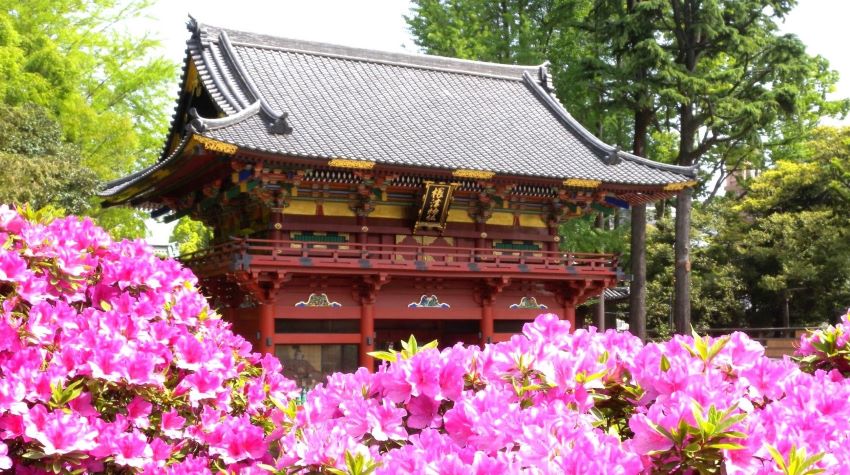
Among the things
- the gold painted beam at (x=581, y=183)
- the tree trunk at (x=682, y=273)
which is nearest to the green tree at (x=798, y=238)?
the tree trunk at (x=682, y=273)

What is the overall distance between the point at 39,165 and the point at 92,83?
780cm

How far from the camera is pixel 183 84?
71.3 feet

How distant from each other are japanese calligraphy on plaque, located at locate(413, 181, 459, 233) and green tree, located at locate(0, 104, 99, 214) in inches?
364

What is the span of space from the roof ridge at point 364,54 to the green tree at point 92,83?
6.45 m

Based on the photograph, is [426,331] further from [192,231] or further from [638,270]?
[192,231]

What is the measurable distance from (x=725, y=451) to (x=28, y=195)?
20.7 meters

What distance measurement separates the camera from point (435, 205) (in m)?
19.1

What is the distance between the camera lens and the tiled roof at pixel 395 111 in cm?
1809

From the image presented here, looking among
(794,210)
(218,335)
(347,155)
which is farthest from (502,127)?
(218,335)

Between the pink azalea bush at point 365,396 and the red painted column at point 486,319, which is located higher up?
the pink azalea bush at point 365,396

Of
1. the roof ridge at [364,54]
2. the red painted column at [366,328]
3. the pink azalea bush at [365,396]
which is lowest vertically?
the red painted column at [366,328]

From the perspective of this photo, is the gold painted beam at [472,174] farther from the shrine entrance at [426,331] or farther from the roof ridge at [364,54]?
the roof ridge at [364,54]

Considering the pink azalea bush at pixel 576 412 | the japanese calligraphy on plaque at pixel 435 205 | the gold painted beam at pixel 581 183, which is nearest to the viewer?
the pink azalea bush at pixel 576 412

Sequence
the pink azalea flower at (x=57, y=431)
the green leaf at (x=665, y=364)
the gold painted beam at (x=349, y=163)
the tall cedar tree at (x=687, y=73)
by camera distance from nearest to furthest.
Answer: the green leaf at (x=665, y=364), the pink azalea flower at (x=57, y=431), the gold painted beam at (x=349, y=163), the tall cedar tree at (x=687, y=73)
